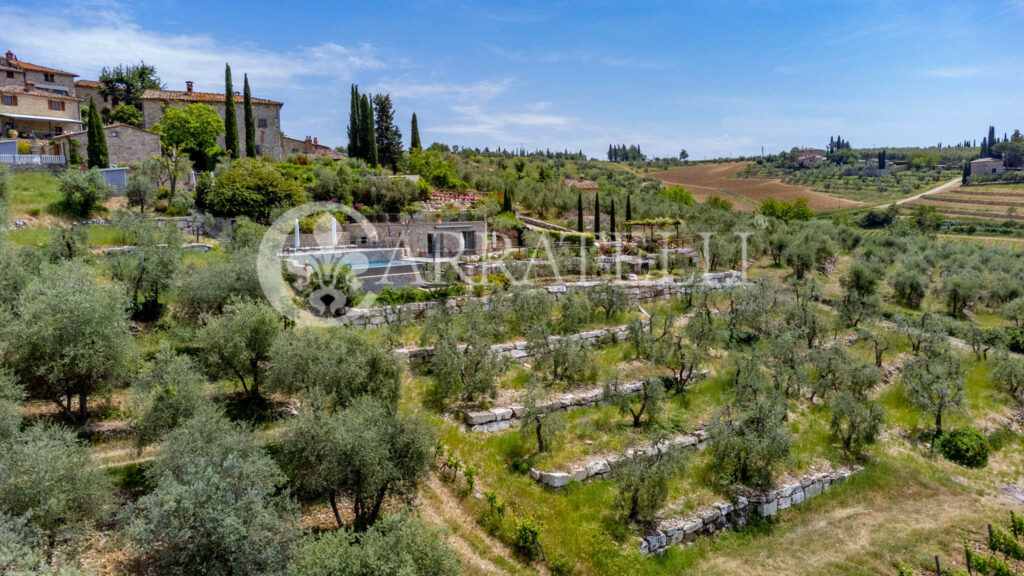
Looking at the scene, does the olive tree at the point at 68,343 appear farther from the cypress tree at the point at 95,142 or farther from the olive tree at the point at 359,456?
the cypress tree at the point at 95,142

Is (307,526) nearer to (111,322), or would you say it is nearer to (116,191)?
(111,322)

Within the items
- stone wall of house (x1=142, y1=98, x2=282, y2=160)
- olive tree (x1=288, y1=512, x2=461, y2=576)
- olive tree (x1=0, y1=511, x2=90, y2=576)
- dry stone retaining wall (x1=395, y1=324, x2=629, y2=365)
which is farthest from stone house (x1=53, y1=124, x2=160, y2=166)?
olive tree (x1=288, y1=512, x2=461, y2=576)

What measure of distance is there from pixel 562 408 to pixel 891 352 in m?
14.2

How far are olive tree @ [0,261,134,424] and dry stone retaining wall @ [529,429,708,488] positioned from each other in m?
9.04

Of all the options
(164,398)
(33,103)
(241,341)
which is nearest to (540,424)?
(241,341)

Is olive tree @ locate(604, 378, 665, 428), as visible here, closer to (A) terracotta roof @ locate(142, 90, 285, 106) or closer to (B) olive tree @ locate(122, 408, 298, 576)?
(B) olive tree @ locate(122, 408, 298, 576)

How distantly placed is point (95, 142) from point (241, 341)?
2293 centimetres

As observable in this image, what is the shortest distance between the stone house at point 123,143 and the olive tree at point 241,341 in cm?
2323

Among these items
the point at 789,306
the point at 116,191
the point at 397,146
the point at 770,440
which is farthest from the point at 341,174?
the point at 770,440

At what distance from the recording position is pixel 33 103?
3378 cm

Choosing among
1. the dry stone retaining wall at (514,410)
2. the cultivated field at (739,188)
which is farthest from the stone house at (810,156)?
the dry stone retaining wall at (514,410)

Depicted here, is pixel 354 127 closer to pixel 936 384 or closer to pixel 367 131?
pixel 367 131

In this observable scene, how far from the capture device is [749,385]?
15109 millimetres

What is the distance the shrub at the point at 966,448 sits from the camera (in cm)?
1425
